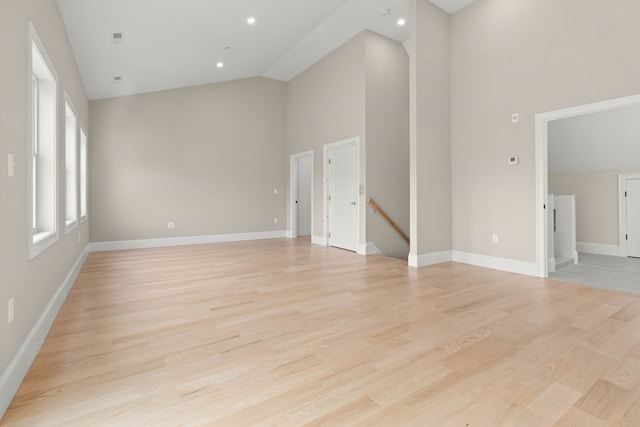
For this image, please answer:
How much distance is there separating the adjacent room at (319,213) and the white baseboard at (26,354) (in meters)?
0.02

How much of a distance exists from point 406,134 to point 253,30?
3.21m

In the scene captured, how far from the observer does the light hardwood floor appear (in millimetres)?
1482

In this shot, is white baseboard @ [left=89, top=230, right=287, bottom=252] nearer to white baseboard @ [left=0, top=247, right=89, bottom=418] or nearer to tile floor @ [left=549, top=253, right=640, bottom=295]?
white baseboard @ [left=0, top=247, right=89, bottom=418]

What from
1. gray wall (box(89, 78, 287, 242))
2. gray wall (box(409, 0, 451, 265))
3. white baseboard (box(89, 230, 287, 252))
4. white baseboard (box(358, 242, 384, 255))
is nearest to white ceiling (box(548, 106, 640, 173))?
gray wall (box(409, 0, 451, 265))

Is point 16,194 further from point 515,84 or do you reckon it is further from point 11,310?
point 515,84

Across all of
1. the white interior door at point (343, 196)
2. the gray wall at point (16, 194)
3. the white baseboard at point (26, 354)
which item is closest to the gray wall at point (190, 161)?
the white interior door at point (343, 196)

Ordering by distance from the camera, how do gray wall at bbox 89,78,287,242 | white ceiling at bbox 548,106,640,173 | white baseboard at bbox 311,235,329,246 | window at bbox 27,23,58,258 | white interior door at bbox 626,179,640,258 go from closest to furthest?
1. window at bbox 27,23,58,258
2. white ceiling at bbox 548,106,640,173
3. white interior door at bbox 626,179,640,258
4. gray wall at bbox 89,78,287,242
5. white baseboard at bbox 311,235,329,246

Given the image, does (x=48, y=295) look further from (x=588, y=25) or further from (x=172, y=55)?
(x=588, y=25)

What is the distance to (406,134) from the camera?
6168mm

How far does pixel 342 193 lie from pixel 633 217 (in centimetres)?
489

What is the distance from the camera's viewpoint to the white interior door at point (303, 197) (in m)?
8.63

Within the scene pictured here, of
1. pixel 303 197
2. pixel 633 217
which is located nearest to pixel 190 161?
pixel 303 197

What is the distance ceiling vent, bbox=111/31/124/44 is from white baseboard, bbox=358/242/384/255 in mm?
4583

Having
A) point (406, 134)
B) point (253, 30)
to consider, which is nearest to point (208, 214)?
point (253, 30)
